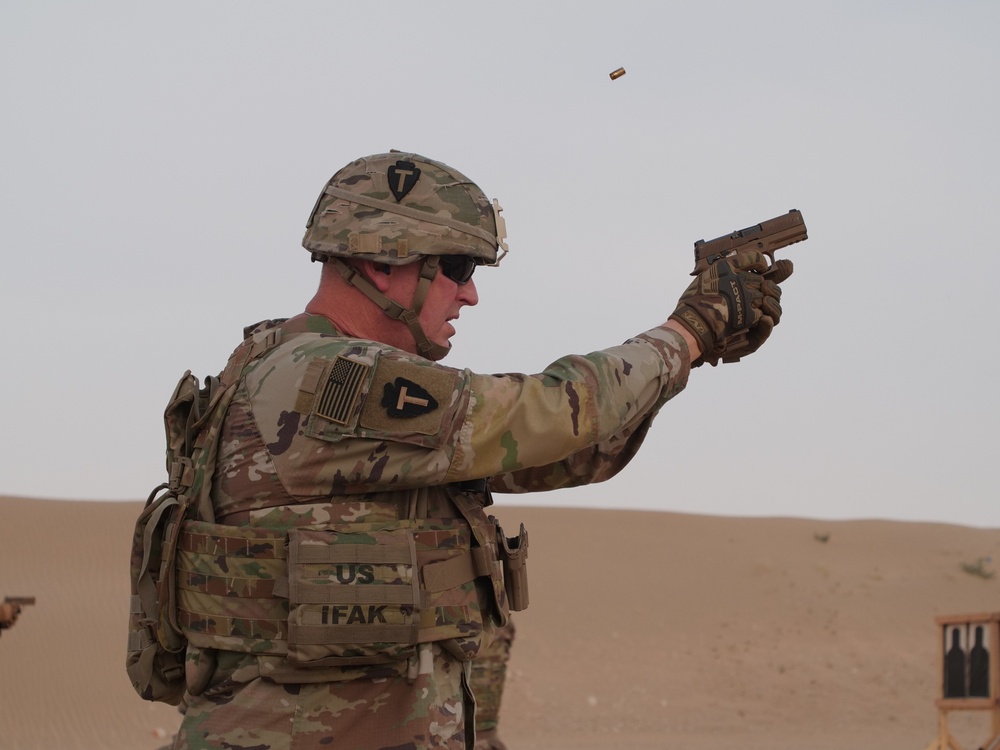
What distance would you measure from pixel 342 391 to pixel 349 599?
0.55m

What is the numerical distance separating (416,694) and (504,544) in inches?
22.0

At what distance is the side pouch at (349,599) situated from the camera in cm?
348

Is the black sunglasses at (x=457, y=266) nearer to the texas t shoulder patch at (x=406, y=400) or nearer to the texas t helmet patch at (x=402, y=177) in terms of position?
the texas t helmet patch at (x=402, y=177)

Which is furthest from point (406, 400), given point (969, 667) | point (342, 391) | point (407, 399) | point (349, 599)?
point (969, 667)

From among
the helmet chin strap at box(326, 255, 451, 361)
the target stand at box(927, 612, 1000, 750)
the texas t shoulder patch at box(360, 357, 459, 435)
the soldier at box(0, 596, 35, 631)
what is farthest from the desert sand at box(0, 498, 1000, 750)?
the texas t shoulder patch at box(360, 357, 459, 435)

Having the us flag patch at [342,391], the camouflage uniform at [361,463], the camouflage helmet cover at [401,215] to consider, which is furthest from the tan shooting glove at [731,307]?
the us flag patch at [342,391]

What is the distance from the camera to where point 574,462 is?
4410mm

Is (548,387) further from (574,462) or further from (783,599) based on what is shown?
(783,599)

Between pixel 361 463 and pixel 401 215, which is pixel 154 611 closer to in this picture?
pixel 361 463

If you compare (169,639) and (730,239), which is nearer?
(169,639)

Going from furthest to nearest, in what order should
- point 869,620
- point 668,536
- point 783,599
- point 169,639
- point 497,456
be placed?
point 668,536 → point 783,599 → point 869,620 → point 169,639 → point 497,456

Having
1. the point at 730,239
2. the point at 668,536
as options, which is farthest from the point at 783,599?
the point at 730,239

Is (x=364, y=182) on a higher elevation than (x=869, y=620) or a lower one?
higher

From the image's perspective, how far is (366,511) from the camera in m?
3.64
